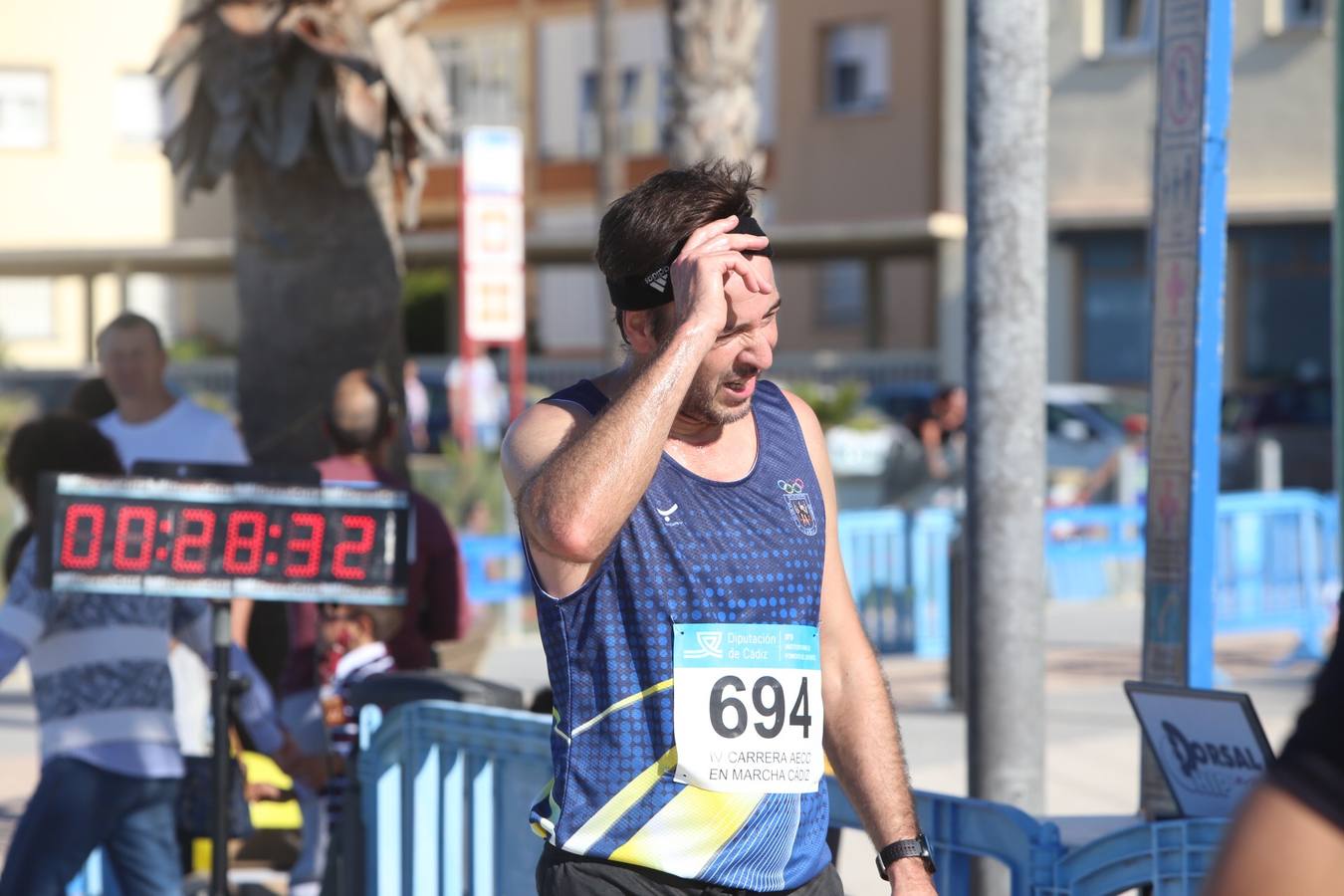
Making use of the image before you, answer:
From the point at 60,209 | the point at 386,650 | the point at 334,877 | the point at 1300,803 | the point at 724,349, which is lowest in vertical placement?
the point at 334,877

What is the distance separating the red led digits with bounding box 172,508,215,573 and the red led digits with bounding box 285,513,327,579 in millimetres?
201

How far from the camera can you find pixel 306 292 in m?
8.59

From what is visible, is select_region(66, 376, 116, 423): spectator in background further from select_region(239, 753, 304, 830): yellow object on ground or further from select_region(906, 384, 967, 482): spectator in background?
select_region(906, 384, 967, 482): spectator in background

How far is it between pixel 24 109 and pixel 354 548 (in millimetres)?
39470

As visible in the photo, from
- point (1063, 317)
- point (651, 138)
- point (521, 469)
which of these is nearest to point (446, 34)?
point (651, 138)

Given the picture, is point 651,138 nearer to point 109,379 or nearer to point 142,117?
point 142,117

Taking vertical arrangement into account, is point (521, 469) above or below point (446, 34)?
below

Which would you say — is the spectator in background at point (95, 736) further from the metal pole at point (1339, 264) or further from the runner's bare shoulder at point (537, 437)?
the metal pole at point (1339, 264)

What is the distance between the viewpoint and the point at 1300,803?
5.13 ft

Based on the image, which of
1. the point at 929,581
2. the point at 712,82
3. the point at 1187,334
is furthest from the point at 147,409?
the point at 929,581

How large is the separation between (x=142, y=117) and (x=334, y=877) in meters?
39.1

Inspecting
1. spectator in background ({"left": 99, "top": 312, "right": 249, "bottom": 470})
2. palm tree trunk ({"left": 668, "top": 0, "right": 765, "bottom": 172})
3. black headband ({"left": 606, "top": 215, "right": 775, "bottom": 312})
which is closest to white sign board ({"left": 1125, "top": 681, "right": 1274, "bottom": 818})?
black headband ({"left": 606, "top": 215, "right": 775, "bottom": 312})

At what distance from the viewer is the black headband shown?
133 inches

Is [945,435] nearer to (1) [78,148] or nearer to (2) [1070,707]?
(2) [1070,707]
